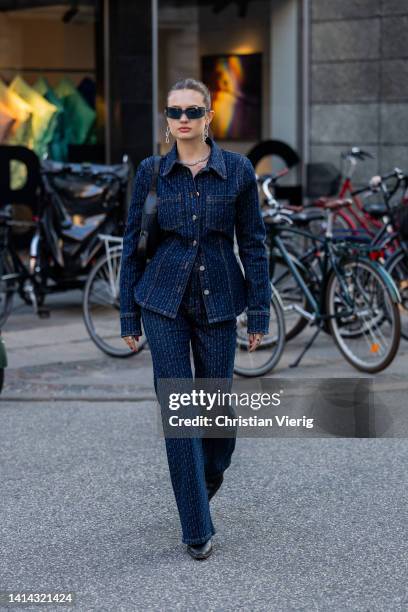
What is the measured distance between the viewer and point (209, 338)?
199 inches

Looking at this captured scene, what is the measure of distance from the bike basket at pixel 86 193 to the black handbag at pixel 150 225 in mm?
5978

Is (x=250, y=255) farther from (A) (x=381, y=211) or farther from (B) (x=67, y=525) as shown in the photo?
(A) (x=381, y=211)

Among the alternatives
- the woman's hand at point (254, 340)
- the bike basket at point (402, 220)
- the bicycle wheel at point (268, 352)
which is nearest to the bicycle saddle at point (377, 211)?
the bike basket at point (402, 220)

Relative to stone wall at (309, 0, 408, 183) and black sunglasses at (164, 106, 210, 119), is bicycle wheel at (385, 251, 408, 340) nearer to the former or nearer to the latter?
stone wall at (309, 0, 408, 183)

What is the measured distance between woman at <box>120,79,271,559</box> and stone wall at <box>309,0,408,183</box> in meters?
9.38

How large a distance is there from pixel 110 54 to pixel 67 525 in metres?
9.14

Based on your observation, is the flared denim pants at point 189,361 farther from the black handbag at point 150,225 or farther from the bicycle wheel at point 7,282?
the bicycle wheel at point 7,282

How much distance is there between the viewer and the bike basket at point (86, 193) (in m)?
11.0

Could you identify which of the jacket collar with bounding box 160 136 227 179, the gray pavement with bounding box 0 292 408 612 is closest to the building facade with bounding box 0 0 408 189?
the gray pavement with bounding box 0 292 408 612

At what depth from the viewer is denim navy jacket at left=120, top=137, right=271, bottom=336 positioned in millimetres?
4977

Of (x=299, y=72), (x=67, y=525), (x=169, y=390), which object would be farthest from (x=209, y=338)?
(x=299, y=72)

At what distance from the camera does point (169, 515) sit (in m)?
5.60

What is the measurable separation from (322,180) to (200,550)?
1001 centimetres

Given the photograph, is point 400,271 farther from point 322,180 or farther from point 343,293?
point 322,180
